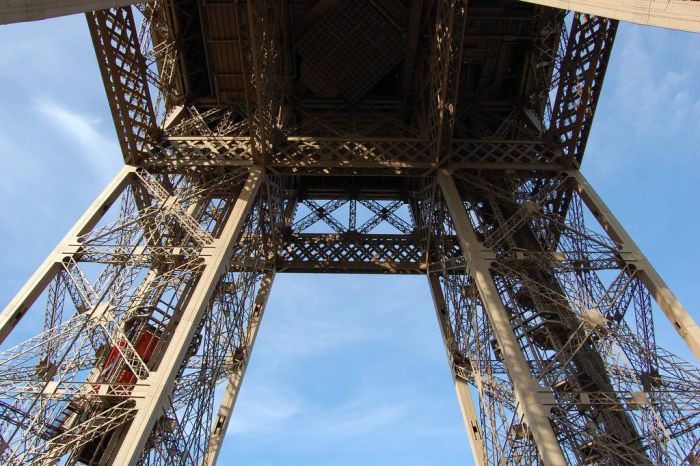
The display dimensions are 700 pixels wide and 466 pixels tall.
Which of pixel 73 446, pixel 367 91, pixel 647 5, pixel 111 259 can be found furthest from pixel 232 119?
pixel 647 5

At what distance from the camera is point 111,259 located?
1056cm

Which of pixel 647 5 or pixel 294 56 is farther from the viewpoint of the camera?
pixel 294 56

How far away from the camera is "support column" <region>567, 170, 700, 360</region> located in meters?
9.16

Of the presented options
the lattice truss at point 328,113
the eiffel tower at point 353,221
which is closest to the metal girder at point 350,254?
the eiffel tower at point 353,221

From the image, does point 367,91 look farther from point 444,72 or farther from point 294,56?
point 444,72

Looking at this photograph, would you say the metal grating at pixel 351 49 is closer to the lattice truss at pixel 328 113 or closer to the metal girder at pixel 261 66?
the lattice truss at pixel 328 113

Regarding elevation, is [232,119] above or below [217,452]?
above

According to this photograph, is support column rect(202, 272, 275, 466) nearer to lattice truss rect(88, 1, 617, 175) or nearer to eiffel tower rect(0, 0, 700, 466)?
eiffel tower rect(0, 0, 700, 466)

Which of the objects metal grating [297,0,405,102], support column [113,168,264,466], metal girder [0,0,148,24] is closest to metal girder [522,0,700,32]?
metal girder [0,0,148,24]

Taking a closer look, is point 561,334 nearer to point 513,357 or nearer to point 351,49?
point 513,357

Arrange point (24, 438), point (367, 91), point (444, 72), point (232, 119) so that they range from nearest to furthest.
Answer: point (24, 438), point (444, 72), point (232, 119), point (367, 91)

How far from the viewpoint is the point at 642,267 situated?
10477 millimetres

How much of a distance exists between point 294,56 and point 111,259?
8.32 m

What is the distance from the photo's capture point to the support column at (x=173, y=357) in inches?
301
